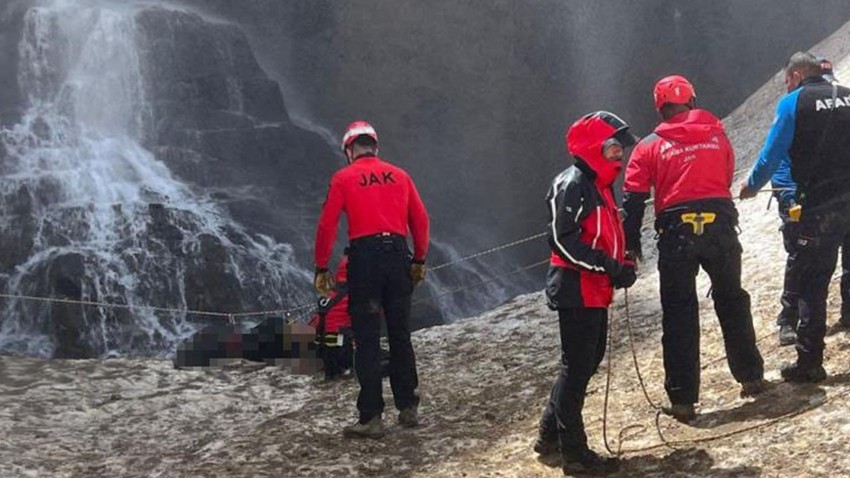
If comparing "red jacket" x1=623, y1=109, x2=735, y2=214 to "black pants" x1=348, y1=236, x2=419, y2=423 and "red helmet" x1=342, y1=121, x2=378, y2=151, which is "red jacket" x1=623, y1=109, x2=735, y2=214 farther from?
"red helmet" x1=342, y1=121, x2=378, y2=151

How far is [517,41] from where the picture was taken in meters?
26.5

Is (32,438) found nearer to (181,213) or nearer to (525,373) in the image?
(525,373)

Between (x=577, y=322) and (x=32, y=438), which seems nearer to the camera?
(x=577, y=322)

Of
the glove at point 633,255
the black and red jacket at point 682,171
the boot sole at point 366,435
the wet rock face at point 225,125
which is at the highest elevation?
the wet rock face at point 225,125

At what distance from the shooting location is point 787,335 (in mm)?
5445

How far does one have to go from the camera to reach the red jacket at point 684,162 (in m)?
4.67

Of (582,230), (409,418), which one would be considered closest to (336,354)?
(409,418)

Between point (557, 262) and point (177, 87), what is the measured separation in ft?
64.4

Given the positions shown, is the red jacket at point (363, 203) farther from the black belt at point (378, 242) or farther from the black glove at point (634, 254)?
the black glove at point (634, 254)

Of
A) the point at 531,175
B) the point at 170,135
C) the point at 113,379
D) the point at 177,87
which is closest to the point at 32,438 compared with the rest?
the point at 113,379

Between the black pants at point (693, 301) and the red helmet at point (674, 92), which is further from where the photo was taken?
the red helmet at point (674, 92)

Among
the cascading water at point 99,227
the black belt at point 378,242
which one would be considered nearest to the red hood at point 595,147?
the black belt at point 378,242

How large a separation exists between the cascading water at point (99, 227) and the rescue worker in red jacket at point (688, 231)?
39.1 ft

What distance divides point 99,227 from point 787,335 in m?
14.5
